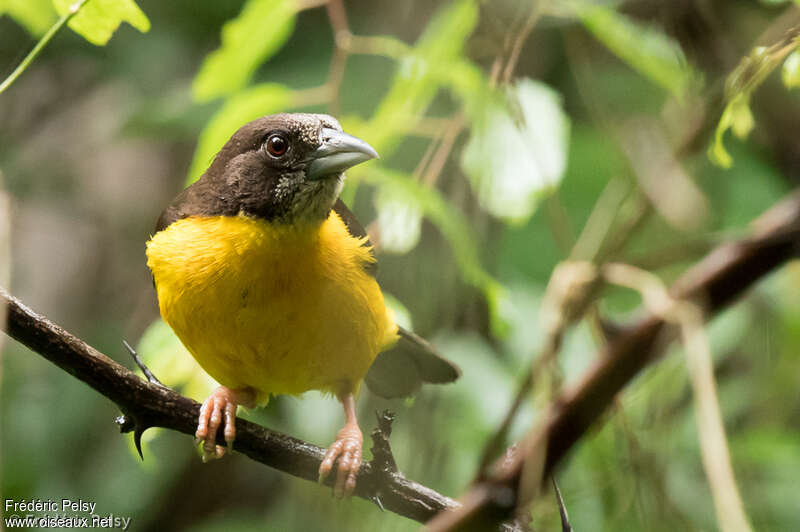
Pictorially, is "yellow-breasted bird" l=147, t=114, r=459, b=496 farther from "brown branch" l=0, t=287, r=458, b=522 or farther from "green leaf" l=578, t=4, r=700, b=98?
"green leaf" l=578, t=4, r=700, b=98

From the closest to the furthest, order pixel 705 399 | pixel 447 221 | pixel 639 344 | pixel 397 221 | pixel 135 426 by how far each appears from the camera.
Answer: pixel 639 344, pixel 705 399, pixel 135 426, pixel 447 221, pixel 397 221

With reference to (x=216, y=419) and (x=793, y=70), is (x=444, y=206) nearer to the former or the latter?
(x=216, y=419)

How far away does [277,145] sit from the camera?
9.04 ft

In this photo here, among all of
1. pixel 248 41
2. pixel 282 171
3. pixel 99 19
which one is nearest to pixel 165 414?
pixel 282 171

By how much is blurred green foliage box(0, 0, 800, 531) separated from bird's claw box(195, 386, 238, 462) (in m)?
0.17

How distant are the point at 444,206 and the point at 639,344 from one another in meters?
1.49

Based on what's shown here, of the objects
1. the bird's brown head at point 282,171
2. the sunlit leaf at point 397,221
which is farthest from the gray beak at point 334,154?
the sunlit leaf at point 397,221

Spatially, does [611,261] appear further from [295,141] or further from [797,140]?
[797,140]

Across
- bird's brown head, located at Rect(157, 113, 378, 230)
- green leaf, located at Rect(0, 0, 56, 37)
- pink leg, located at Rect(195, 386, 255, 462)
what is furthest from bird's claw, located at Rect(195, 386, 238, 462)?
green leaf, located at Rect(0, 0, 56, 37)

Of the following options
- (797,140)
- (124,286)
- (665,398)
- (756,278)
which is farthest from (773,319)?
(124,286)

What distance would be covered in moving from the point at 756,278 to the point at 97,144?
676cm

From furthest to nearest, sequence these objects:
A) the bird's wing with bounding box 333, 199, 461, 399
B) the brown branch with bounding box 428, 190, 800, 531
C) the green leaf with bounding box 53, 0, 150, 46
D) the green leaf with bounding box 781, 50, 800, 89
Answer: the bird's wing with bounding box 333, 199, 461, 399 → the green leaf with bounding box 53, 0, 150, 46 → the green leaf with bounding box 781, 50, 800, 89 → the brown branch with bounding box 428, 190, 800, 531

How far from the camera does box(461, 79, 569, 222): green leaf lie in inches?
110

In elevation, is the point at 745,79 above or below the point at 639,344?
above
